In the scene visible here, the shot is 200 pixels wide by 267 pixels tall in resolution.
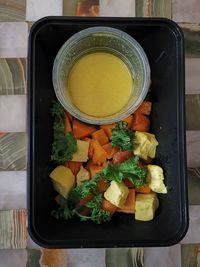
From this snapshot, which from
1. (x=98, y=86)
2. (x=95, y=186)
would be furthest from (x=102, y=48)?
(x=95, y=186)

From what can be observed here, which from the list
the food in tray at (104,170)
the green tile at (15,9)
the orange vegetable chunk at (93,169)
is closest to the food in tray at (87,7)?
the green tile at (15,9)

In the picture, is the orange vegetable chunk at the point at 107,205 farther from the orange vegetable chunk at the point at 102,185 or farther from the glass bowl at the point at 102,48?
the glass bowl at the point at 102,48

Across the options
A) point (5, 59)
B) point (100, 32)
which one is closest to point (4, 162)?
point (5, 59)

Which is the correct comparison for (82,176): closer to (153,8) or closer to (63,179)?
(63,179)

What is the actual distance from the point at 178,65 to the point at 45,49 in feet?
0.86

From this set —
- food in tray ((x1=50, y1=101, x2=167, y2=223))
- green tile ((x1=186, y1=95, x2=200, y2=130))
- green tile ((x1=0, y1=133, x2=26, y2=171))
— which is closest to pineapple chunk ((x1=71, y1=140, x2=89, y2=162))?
food in tray ((x1=50, y1=101, x2=167, y2=223))

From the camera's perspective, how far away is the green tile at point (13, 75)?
915 mm

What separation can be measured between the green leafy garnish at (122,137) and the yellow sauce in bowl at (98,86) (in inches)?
1.7

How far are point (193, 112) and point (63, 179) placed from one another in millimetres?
317

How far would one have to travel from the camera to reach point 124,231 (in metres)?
0.81

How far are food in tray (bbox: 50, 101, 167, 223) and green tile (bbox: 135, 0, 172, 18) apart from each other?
224mm

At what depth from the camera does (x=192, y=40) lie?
3.07 feet

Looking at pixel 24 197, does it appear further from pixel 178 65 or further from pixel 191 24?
pixel 191 24

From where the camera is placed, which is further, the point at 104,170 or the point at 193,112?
the point at 193,112
